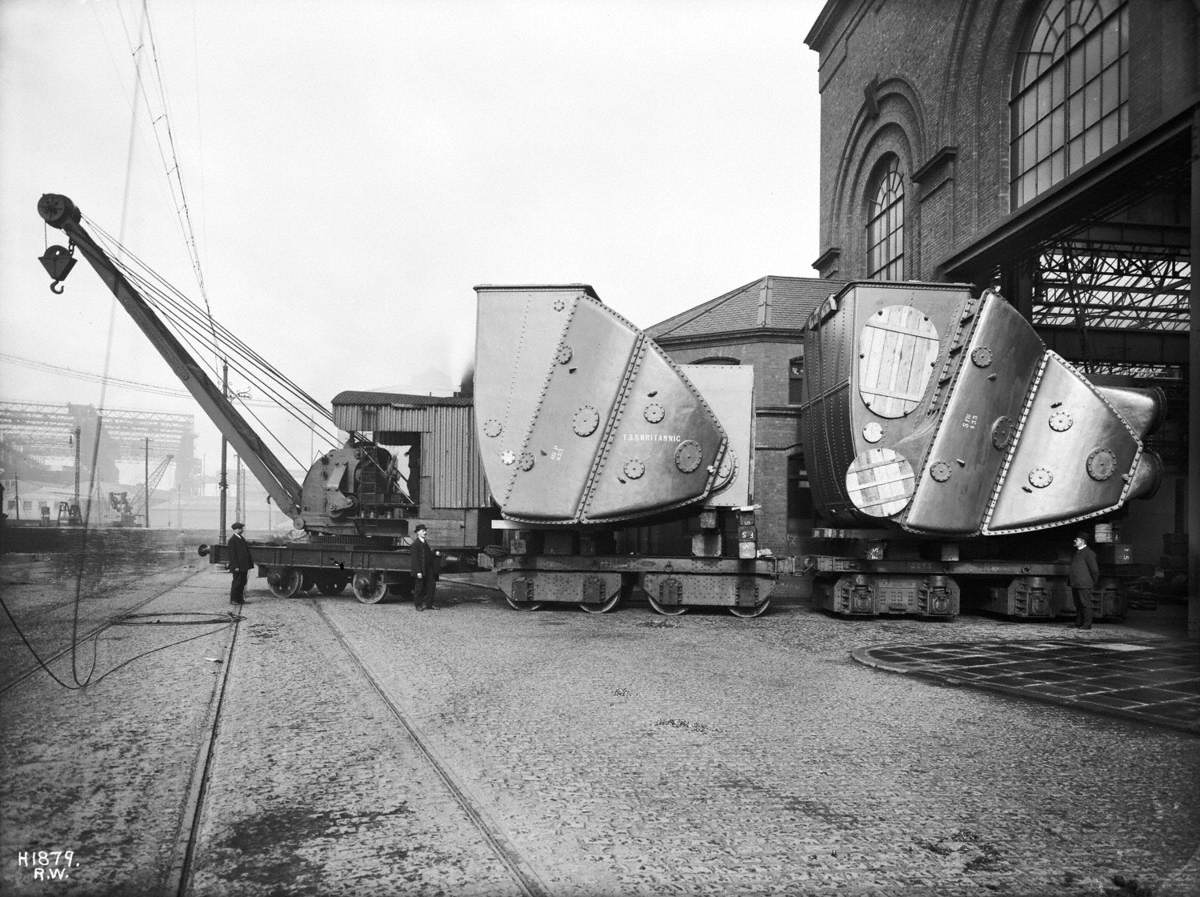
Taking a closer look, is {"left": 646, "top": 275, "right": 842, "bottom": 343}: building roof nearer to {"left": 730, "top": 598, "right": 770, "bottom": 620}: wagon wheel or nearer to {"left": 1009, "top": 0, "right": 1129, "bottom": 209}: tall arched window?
{"left": 1009, "top": 0, "right": 1129, "bottom": 209}: tall arched window

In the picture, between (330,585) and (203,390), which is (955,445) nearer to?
(330,585)

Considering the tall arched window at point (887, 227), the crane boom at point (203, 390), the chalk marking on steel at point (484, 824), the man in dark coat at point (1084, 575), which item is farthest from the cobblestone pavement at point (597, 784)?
the tall arched window at point (887, 227)

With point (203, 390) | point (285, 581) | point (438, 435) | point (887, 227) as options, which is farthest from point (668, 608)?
point (887, 227)

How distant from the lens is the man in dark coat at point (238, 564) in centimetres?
1249

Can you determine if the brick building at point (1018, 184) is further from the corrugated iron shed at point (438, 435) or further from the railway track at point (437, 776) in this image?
the railway track at point (437, 776)

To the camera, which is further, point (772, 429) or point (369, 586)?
point (772, 429)

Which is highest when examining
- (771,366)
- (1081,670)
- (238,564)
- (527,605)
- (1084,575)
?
(771,366)

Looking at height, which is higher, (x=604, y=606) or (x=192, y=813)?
(x=192, y=813)

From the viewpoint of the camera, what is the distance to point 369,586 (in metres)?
13.3

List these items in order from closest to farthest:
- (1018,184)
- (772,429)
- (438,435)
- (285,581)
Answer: (438,435), (285,581), (1018,184), (772,429)

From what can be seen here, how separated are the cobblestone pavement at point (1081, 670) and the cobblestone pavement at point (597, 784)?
33cm

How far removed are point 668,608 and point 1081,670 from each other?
590 cm

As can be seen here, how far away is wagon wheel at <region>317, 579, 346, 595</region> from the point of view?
47.2 ft

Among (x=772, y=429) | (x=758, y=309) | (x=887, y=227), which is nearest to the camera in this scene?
(x=772, y=429)
